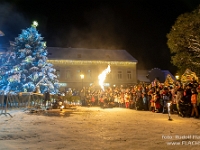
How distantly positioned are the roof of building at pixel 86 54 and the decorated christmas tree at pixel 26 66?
1931 centimetres

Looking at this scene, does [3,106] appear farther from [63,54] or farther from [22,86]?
[63,54]

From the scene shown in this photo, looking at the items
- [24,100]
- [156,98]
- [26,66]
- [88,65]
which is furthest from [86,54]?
[156,98]

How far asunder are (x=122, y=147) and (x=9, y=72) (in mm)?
25476

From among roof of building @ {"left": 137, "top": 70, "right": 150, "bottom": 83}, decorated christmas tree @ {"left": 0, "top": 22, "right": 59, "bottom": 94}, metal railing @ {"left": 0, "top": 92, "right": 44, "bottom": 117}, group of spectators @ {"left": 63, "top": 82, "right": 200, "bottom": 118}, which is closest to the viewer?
group of spectators @ {"left": 63, "top": 82, "right": 200, "bottom": 118}

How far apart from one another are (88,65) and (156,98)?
35.6 meters

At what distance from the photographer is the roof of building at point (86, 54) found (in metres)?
48.9

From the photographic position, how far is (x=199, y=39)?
60.7 ft

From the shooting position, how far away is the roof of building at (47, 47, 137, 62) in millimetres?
48938

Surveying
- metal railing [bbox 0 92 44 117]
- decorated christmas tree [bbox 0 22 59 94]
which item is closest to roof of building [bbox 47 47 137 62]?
decorated christmas tree [bbox 0 22 59 94]

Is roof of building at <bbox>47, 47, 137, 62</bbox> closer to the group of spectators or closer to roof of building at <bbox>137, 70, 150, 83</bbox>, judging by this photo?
roof of building at <bbox>137, 70, 150, 83</bbox>

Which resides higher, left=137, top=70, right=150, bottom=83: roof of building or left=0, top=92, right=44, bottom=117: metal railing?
left=137, top=70, right=150, bottom=83: roof of building

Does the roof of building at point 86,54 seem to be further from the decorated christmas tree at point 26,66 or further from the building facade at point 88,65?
the decorated christmas tree at point 26,66

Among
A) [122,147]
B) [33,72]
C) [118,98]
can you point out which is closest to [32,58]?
[33,72]

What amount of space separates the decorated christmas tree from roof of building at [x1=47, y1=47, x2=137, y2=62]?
63.4 feet
